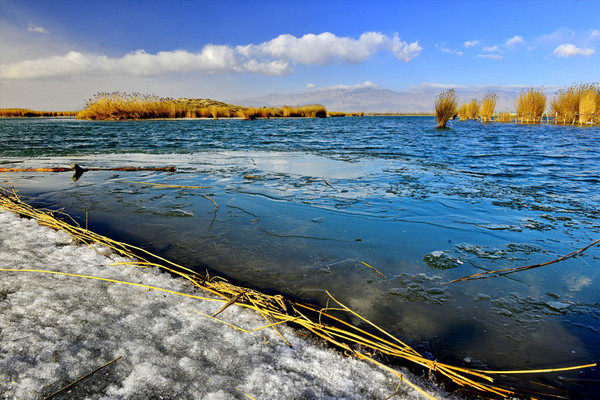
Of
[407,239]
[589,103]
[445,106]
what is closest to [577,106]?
[589,103]

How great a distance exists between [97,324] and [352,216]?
8.65 ft

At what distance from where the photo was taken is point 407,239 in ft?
9.59

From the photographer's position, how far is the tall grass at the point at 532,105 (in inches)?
1028

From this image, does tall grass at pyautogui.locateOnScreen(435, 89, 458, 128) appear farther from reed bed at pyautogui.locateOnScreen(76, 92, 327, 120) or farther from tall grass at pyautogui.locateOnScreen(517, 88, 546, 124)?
reed bed at pyautogui.locateOnScreen(76, 92, 327, 120)

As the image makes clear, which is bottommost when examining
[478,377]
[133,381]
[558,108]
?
[478,377]

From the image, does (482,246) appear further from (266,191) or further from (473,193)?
(266,191)

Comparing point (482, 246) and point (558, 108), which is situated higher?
point (558, 108)

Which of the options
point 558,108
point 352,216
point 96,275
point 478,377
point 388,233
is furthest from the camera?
point 558,108

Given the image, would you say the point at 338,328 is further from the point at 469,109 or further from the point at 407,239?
the point at 469,109

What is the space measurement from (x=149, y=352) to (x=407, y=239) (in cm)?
234

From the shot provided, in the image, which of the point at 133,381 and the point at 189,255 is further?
the point at 189,255

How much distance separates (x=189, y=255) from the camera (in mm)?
2547

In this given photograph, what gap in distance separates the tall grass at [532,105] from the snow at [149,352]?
33020 millimetres

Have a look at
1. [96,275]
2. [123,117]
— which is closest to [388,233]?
[96,275]
